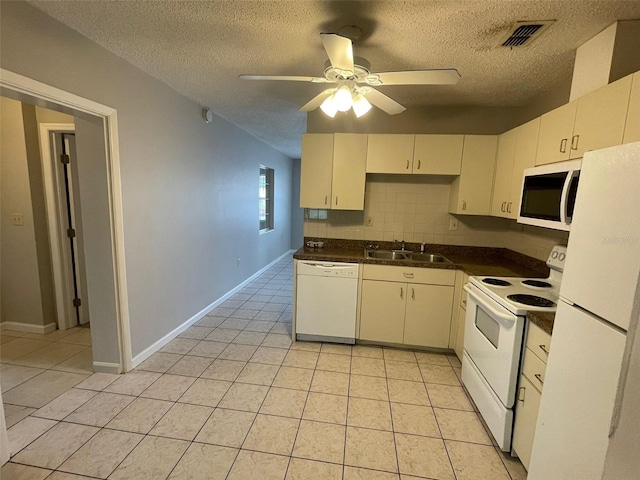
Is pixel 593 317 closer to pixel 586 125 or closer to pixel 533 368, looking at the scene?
pixel 533 368

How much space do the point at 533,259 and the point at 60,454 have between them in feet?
11.9

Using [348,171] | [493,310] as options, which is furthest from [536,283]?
[348,171]

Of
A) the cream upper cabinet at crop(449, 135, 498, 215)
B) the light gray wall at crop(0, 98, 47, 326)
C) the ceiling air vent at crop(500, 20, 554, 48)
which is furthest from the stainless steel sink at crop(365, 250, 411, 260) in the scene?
the light gray wall at crop(0, 98, 47, 326)

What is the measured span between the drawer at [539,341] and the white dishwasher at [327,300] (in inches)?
59.7

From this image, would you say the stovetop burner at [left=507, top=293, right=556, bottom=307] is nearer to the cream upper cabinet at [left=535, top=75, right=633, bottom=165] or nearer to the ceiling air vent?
the cream upper cabinet at [left=535, top=75, right=633, bottom=165]

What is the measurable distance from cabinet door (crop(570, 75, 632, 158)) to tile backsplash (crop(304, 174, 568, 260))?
1.51 metres

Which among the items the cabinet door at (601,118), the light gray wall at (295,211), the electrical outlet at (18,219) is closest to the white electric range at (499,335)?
the cabinet door at (601,118)

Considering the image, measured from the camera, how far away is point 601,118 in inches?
62.6

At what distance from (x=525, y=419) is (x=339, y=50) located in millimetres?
2133

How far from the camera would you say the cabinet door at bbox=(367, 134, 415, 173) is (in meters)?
2.99

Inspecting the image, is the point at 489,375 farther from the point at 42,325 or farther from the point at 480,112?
the point at 42,325

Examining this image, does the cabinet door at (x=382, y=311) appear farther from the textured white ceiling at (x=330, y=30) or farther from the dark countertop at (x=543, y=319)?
the textured white ceiling at (x=330, y=30)

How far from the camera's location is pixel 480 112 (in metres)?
3.12

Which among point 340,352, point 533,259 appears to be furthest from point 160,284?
point 533,259
